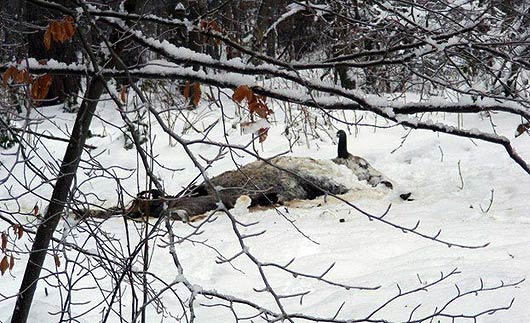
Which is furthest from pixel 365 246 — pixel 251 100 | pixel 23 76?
pixel 23 76

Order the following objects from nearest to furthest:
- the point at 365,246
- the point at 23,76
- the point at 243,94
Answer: the point at 243,94
the point at 23,76
the point at 365,246

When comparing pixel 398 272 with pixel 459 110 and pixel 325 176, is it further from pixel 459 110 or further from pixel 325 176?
pixel 325 176

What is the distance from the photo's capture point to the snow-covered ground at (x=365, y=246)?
3.07 meters

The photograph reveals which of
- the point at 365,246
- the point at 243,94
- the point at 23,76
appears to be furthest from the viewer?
the point at 365,246

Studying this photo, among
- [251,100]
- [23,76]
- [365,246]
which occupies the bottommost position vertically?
[365,246]

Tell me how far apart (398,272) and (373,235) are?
997 millimetres

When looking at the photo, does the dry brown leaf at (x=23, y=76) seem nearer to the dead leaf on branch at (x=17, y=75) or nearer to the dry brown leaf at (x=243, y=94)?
the dead leaf on branch at (x=17, y=75)

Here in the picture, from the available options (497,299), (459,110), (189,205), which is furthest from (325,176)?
(459,110)

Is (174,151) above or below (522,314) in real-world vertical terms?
above

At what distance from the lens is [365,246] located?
4.35 m

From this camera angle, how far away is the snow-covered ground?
10.1ft

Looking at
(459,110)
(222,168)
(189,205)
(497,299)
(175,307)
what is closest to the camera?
(459,110)

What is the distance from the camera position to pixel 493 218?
497cm

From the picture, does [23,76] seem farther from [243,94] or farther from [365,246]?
[365,246]
